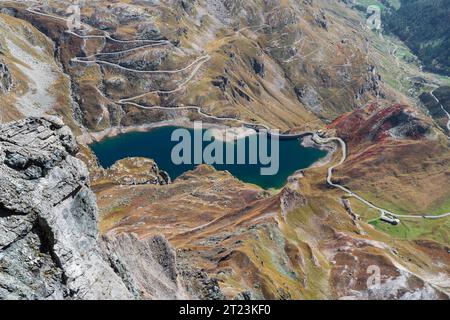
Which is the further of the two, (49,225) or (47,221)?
(49,225)

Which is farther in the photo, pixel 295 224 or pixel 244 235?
pixel 295 224

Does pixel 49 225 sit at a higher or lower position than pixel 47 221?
lower

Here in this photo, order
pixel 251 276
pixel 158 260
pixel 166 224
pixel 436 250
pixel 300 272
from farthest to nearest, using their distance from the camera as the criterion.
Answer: pixel 436 250 < pixel 166 224 < pixel 300 272 < pixel 251 276 < pixel 158 260

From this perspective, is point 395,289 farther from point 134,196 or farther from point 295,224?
point 134,196
